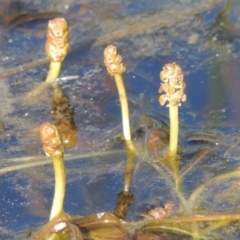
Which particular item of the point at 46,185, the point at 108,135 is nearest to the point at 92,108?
the point at 108,135

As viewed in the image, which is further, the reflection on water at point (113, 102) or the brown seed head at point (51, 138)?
the reflection on water at point (113, 102)

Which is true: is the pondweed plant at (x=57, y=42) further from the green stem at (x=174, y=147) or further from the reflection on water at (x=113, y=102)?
the green stem at (x=174, y=147)

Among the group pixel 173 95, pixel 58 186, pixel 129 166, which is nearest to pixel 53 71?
Answer: pixel 129 166

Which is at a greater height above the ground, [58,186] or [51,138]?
[51,138]

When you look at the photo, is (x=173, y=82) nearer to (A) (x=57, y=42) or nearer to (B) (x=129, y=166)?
(B) (x=129, y=166)

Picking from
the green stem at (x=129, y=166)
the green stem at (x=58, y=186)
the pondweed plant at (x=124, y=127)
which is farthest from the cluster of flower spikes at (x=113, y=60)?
the green stem at (x=58, y=186)

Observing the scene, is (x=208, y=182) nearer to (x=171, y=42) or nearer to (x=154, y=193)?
(x=154, y=193)

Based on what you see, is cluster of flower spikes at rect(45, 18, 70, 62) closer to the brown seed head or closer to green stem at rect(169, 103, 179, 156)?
green stem at rect(169, 103, 179, 156)

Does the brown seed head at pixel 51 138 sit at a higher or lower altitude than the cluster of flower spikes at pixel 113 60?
lower
